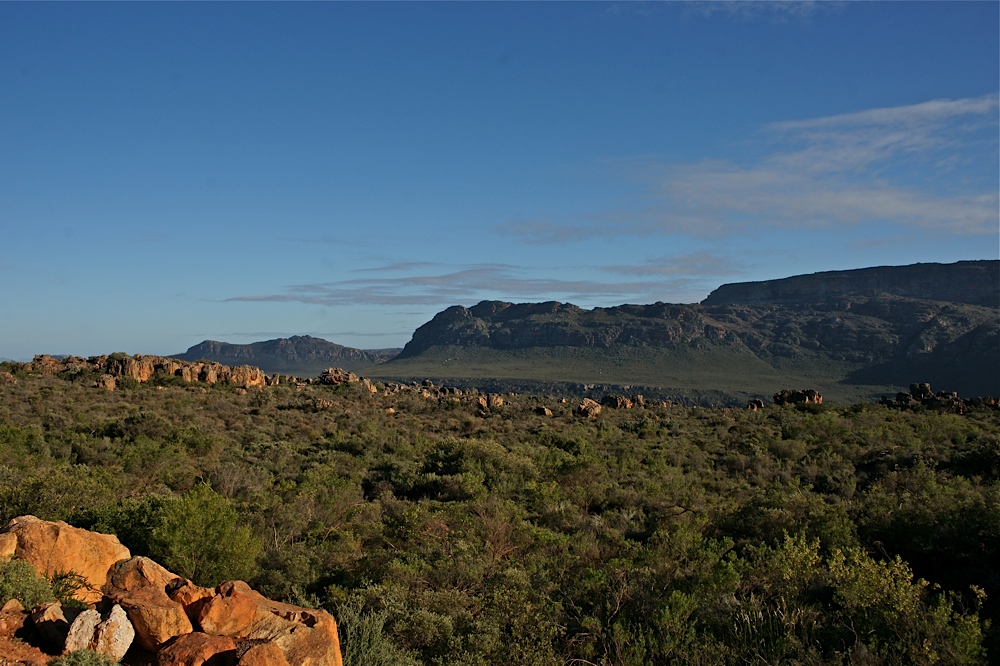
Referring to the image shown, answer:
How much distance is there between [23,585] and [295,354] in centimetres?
18125

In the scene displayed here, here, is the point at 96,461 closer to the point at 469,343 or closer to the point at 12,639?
the point at 12,639

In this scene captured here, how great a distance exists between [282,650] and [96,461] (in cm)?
1617

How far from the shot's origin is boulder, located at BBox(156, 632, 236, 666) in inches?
231

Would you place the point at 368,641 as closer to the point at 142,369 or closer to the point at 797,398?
the point at 142,369

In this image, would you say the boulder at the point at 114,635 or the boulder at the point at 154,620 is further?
the boulder at the point at 154,620

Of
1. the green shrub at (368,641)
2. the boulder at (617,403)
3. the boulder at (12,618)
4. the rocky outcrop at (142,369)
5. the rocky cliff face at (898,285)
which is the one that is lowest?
the boulder at (617,403)

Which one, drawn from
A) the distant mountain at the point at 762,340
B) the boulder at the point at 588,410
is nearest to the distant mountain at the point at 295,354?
the distant mountain at the point at 762,340

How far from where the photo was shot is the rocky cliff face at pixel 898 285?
136375 millimetres

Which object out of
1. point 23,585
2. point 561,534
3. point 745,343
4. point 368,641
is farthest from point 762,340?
point 23,585

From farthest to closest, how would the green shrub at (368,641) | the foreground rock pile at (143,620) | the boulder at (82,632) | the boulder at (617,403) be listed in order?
the boulder at (617,403)
the green shrub at (368,641)
the foreground rock pile at (143,620)
the boulder at (82,632)

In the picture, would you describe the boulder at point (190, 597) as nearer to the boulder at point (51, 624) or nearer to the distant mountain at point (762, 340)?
the boulder at point (51, 624)

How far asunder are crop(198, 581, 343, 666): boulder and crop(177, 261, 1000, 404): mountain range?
73.1 metres

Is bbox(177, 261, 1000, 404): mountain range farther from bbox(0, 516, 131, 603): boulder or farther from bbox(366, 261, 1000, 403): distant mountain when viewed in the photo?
bbox(0, 516, 131, 603): boulder

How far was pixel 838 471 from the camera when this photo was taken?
21406 mm
